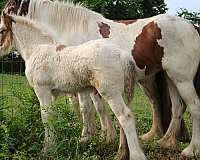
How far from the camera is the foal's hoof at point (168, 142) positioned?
7074 millimetres

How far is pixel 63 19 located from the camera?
747 centimetres

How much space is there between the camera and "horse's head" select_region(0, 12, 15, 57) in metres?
6.88

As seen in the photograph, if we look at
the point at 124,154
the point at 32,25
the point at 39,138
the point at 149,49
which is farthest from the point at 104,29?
the point at 124,154

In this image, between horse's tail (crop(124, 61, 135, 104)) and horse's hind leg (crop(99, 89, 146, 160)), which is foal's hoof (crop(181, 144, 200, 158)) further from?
horse's tail (crop(124, 61, 135, 104))

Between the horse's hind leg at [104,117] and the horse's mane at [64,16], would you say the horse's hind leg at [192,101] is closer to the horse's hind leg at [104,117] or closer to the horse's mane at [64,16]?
the horse's hind leg at [104,117]

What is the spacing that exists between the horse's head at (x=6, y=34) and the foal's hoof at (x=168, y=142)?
2525 mm

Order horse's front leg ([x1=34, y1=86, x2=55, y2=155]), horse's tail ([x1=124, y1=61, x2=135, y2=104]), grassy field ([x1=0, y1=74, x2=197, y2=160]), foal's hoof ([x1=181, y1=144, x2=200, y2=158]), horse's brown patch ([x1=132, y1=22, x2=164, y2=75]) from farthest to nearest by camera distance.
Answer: horse's brown patch ([x1=132, y1=22, x2=164, y2=75]) < foal's hoof ([x1=181, y1=144, x2=200, y2=158]) < horse's tail ([x1=124, y1=61, x2=135, y2=104]) < horse's front leg ([x1=34, y1=86, x2=55, y2=155]) < grassy field ([x1=0, y1=74, x2=197, y2=160])

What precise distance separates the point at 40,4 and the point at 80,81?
204 centimetres

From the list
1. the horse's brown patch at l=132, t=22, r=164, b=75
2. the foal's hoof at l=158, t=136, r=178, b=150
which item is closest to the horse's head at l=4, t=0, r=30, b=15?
the horse's brown patch at l=132, t=22, r=164, b=75

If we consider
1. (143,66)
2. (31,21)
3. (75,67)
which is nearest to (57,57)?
(75,67)

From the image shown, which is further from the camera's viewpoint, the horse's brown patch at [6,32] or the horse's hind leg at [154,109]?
the horse's hind leg at [154,109]

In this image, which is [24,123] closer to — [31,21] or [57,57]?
[57,57]

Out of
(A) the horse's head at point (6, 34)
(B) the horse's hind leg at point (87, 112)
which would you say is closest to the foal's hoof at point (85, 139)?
(B) the horse's hind leg at point (87, 112)

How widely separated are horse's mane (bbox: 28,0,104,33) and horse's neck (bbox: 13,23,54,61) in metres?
0.58
